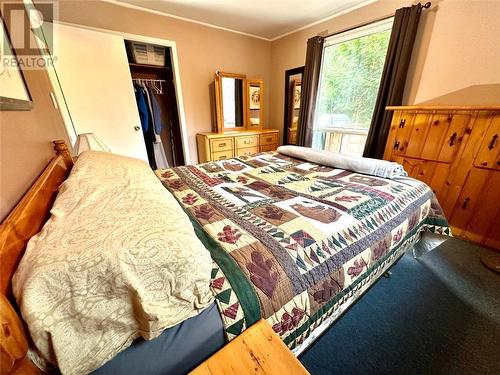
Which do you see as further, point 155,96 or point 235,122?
point 235,122

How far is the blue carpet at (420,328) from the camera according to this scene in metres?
0.97

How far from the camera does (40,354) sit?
402 mm

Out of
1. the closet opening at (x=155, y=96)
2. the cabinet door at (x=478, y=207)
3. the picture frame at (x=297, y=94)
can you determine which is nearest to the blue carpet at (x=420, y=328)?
the cabinet door at (x=478, y=207)

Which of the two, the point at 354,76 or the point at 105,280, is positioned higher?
the point at 354,76

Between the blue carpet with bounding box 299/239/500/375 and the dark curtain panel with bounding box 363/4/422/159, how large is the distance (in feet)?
4.70

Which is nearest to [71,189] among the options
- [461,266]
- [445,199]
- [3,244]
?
[3,244]

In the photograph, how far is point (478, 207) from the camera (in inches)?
67.8

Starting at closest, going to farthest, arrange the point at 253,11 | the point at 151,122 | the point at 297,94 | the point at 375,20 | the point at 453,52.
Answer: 1. the point at 453,52
2. the point at 375,20
3. the point at 253,11
4. the point at 151,122
5. the point at 297,94

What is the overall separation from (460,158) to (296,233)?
6.33 feet

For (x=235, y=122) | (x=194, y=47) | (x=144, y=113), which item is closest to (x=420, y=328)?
(x=235, y=122)

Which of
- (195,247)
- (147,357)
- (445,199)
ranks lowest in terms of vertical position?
(445,199)

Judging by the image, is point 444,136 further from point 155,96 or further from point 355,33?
point 155,96

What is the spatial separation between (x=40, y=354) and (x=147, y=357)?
21 centimetres

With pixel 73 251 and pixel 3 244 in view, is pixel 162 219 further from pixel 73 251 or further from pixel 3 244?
pixel 3 244
